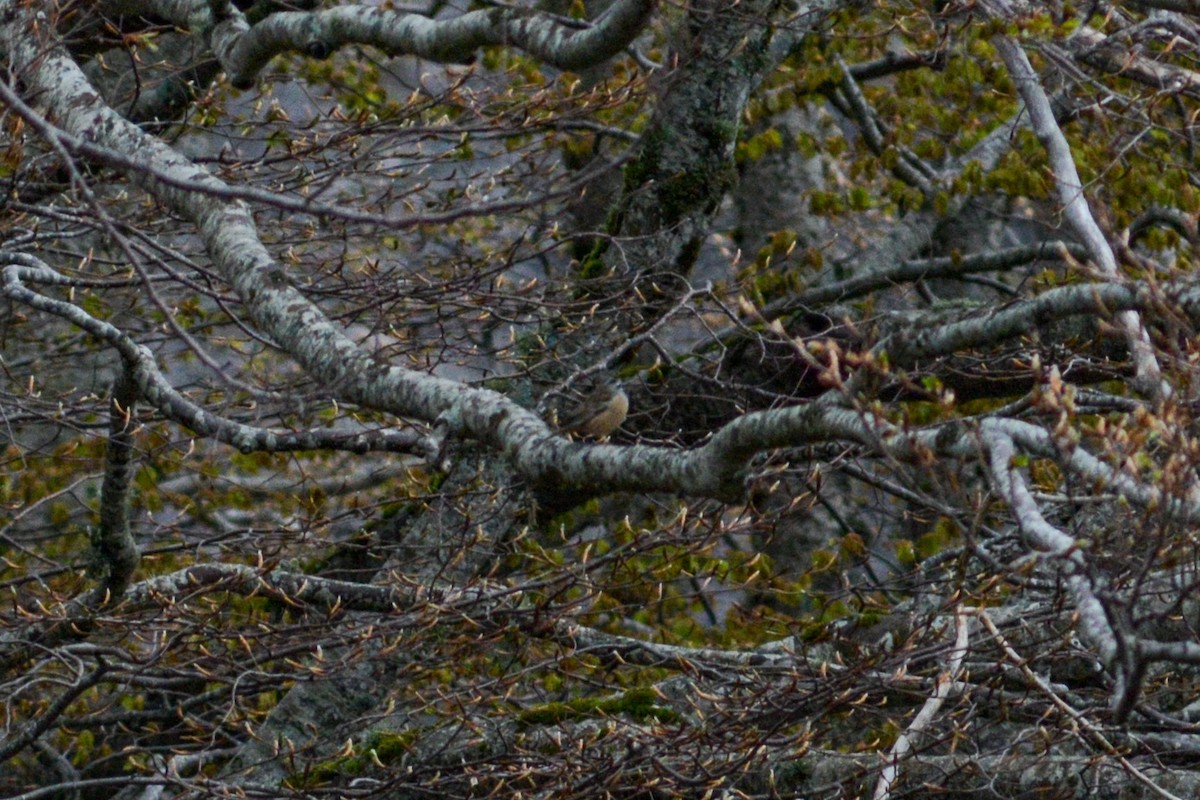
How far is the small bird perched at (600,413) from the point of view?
5.61m

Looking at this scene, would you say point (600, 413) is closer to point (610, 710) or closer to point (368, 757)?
point (610, 710)

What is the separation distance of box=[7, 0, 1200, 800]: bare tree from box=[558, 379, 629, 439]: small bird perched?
2cm

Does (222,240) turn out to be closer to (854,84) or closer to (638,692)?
(638,692)

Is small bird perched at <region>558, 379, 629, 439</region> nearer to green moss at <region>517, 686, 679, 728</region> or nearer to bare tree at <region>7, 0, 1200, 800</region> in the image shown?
bare tree at <region>7, 0, 1200, 800</region>

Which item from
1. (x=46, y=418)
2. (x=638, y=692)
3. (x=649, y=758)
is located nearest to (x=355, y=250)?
(x=46, y=418)

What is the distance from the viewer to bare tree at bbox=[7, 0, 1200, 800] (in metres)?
3.29

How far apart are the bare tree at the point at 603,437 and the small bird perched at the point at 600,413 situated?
0.02 metres

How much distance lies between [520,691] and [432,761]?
2.24 meters

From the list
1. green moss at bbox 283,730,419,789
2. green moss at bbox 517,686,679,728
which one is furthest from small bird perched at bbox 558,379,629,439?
green moss at bbox 283,730,419,789

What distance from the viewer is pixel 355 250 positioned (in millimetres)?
9555

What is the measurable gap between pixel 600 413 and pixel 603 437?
506mm

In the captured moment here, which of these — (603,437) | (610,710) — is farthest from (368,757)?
(603,437)

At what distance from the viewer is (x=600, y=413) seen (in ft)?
18.4

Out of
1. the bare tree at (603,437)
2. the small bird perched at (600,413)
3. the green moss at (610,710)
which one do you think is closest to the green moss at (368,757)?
the bare tree at (603,437)
